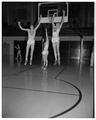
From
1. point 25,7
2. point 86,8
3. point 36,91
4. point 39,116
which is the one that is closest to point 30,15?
point 25,7

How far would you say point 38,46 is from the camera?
10.7 m

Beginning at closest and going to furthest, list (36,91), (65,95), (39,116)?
(39,116), (65,95), (36,91)

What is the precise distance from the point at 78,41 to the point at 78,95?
8.23m

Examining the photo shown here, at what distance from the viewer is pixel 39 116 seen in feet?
5.36

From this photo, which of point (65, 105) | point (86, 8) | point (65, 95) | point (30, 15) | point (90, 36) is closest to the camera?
point (65, 105)

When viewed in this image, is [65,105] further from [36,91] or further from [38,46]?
[38,46]

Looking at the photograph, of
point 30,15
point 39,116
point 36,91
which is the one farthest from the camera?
point 30,15

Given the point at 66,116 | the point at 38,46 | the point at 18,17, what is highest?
the point at 18,17

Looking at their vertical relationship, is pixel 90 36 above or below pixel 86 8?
below

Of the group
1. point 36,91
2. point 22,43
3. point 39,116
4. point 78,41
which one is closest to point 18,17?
point 22,43

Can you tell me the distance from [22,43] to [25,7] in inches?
99.9

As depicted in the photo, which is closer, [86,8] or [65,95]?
[65,95]

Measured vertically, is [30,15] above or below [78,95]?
above

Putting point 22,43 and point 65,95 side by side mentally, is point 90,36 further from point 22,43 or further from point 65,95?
point 65,95
